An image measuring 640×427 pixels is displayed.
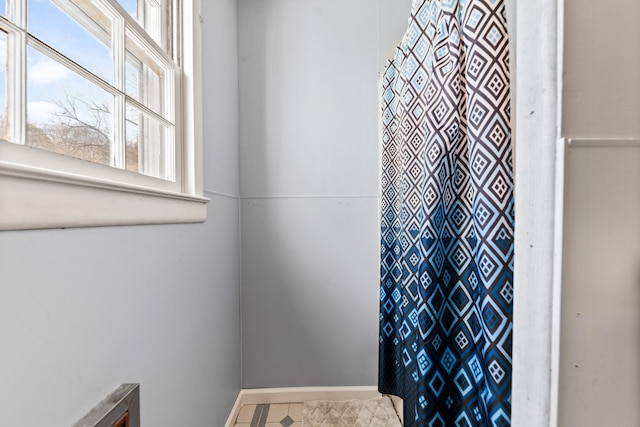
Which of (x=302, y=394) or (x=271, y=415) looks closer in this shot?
(x=271, y=415)

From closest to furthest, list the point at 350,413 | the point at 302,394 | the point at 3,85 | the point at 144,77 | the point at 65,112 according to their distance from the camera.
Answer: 1. the point at 3,85
2. the point at 65,112
3. the point at 144,77
4. the point at 350,413
5. the point at 302,394

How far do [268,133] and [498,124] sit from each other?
130cm

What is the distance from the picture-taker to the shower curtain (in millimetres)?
657

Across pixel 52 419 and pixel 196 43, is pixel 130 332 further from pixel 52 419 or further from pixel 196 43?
pixel 196 43

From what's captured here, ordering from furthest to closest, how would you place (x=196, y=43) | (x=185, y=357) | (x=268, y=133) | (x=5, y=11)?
(x=268, y=133)
(x=196, y=43)
(x=185, y=357)
(x=5, y=11)

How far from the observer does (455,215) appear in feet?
2.76

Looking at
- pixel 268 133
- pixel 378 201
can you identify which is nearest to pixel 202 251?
pixel 268 133

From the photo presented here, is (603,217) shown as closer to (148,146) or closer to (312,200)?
(148,146)

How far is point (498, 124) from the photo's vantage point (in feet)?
2.18

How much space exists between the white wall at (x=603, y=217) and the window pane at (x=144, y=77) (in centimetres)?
98

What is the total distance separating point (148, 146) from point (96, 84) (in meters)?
0.28

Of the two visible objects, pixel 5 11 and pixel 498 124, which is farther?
pixel 498 124

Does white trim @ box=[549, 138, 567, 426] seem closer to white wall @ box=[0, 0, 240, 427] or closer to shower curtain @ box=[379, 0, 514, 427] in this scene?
shower curtain @ box=[379, 0, 514, 427]

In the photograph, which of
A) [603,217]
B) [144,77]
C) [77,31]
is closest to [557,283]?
[603,217]
